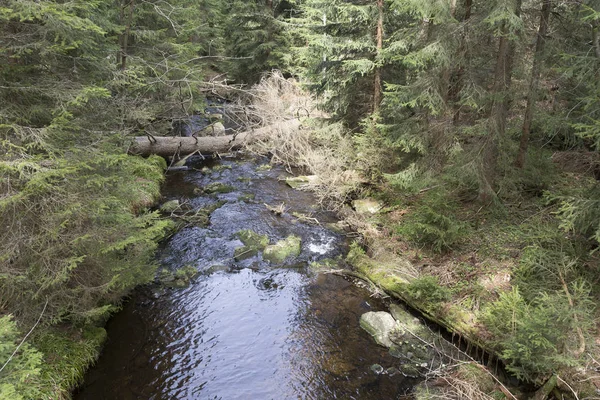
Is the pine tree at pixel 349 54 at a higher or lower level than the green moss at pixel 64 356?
higher

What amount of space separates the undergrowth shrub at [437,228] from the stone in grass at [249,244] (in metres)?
3.65

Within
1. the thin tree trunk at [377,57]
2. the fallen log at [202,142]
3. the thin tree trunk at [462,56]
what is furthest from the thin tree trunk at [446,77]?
the fallen log at [202,142]

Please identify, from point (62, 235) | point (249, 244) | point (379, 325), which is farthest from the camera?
point (249, 244)

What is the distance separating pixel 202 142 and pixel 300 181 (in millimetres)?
4930

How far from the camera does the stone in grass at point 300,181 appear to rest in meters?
13.0

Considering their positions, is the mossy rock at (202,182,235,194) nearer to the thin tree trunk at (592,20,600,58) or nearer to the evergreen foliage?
the evergreen foliage

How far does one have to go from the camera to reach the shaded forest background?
479cm

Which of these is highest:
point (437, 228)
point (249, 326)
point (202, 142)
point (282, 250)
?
point (202, 142)

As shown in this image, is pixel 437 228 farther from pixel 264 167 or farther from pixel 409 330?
pixel 264 167

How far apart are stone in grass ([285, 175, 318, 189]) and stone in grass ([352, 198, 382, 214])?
230 centimetres

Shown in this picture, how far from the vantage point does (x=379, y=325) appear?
21.9 ft

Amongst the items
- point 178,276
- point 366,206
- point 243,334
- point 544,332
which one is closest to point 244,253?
point 178,276

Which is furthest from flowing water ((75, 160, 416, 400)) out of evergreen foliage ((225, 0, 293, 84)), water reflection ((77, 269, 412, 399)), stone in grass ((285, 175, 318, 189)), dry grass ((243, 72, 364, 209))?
evergreen foliage ((225, 0, 293, 84))

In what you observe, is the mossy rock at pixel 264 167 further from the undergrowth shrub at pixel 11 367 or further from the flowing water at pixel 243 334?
the undergrowth shrub at pixel 11 367
